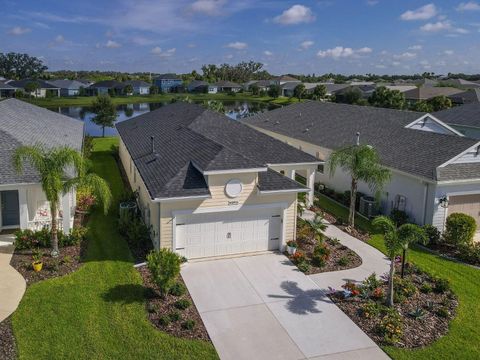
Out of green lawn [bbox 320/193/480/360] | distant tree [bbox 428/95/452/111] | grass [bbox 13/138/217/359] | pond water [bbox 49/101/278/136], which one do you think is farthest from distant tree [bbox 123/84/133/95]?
grass [bbox 13/138/217/359]

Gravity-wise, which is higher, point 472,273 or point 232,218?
point 232,218

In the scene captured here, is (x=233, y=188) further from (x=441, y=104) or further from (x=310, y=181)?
(x=441, y=104)

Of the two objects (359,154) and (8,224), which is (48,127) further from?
(359,154)

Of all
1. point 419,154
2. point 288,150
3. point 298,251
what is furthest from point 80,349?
point 419,154

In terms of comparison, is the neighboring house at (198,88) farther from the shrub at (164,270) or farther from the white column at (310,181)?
the shrub at (164,270)

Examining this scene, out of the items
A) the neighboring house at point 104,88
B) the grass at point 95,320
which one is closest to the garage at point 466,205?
the grass at point 95,320

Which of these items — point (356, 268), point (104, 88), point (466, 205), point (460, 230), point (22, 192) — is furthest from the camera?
point (104, 88)

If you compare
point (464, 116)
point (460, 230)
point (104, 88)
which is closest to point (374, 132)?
point (460, 230)

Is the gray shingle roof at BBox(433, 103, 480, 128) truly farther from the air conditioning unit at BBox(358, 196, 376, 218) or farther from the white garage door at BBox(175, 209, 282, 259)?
the white garage door at BBox(175, 209, 282, 259)
